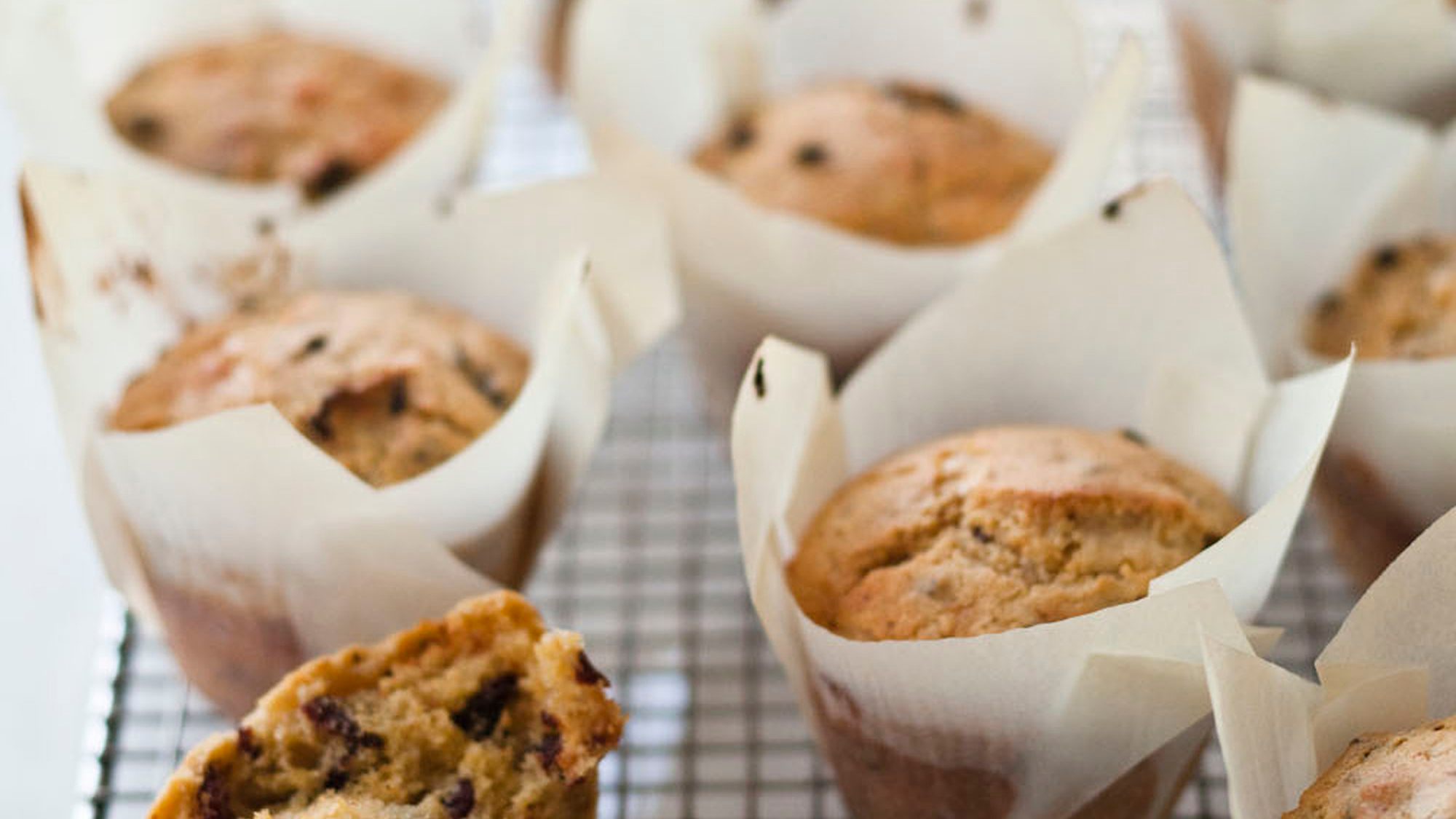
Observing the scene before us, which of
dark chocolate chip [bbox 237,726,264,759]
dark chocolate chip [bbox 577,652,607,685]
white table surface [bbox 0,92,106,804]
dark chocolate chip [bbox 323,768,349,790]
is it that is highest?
dark chocolate chip [bbox 577,652,607,685]

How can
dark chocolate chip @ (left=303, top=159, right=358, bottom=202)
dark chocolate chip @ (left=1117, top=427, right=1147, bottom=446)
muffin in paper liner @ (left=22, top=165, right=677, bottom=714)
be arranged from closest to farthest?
muffin in paper liner @ (left=22, top=165, right=677, bottom=714) < dark chocolate chip @ (left=1117, top=427, right=1147, bottom=446) < dark chocolate chip @ (left=303, top=159, right=358, bottom=202)

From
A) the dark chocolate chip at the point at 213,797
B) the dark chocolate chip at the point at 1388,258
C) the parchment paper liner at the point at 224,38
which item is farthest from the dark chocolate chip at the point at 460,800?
the dark chocolate chip at the point at 1388,258

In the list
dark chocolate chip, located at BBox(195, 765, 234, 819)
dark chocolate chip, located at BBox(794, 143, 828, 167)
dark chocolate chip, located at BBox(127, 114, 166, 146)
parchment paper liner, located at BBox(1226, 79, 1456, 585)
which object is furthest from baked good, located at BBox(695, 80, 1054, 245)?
dark chocolate chip, located at BBox(195, 765, 234, 819)

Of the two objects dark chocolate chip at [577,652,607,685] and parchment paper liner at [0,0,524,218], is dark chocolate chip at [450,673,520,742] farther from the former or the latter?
parchment paper liner at [0,0,524,218]

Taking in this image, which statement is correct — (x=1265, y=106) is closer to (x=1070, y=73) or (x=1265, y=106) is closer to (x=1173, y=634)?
(x=1070, y=73)

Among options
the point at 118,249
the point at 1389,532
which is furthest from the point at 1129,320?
the point at 118,249
